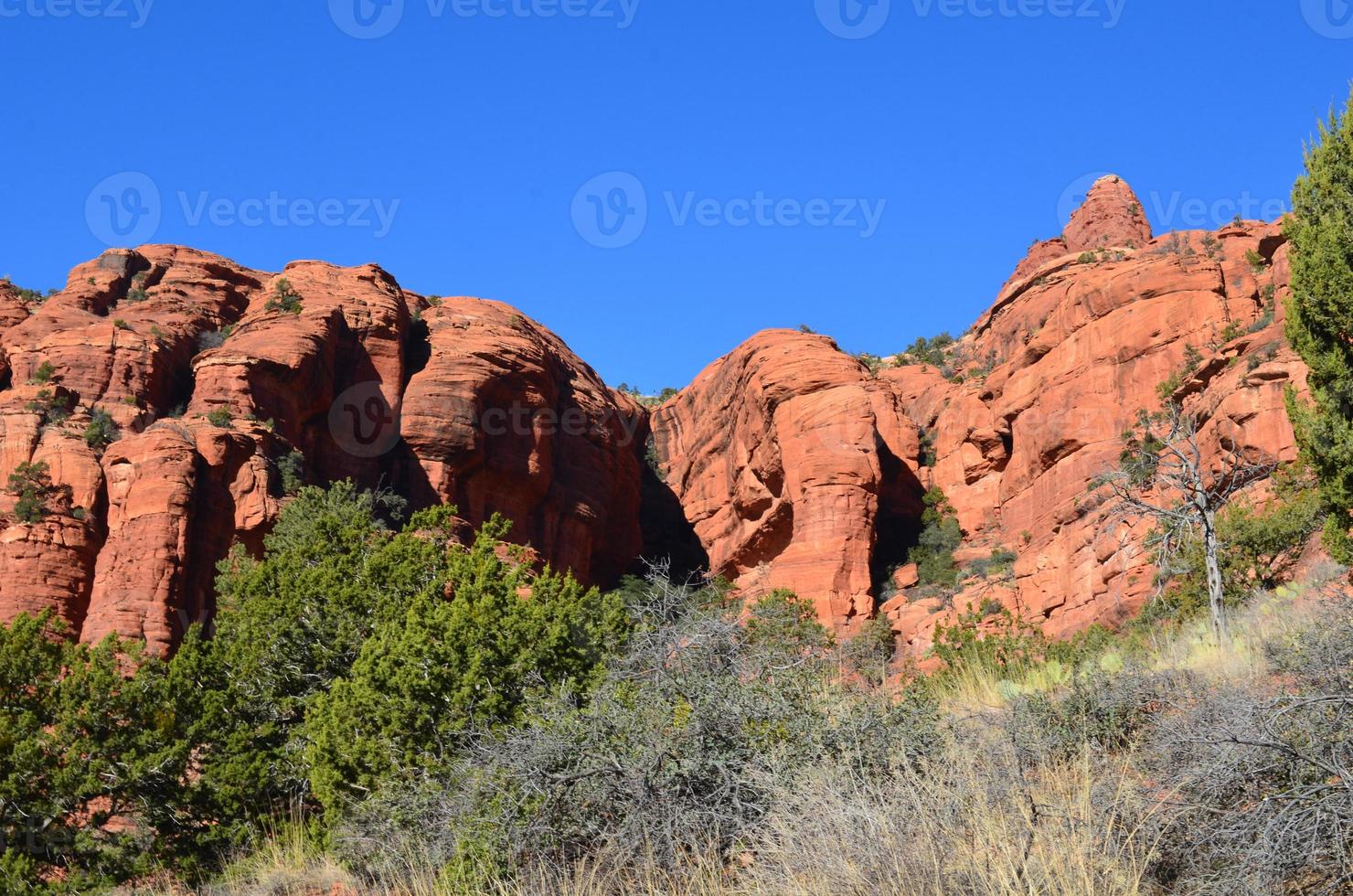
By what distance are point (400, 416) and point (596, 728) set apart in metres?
35.7

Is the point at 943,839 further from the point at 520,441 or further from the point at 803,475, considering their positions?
the point at 520,441

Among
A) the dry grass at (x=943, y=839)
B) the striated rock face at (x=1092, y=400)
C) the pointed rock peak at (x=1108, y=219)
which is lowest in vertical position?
the dry grass at (x=943, y=839)

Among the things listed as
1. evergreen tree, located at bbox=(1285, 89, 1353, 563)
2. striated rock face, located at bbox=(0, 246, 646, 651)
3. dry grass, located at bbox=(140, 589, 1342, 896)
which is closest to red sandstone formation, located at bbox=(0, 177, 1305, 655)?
striated rock face, located at bbox=(0, 246, 646, 651)

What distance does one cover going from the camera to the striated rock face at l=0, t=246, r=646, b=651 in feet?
108

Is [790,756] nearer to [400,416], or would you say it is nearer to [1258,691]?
[1258,691]

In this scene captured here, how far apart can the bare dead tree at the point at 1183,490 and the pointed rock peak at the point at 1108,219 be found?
95.9ft

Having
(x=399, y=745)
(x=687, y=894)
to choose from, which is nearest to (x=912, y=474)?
(x=399, y=745)

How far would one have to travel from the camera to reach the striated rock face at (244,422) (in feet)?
108

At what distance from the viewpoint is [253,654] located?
16859 millimetres

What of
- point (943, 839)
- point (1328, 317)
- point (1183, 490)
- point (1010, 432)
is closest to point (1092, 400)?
point (1010, 432)

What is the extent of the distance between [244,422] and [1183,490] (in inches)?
1128

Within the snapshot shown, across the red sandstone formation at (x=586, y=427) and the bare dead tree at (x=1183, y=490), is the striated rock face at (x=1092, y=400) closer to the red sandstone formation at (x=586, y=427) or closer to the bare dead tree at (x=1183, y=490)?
the red sandstone formation at (x=586, y=427)

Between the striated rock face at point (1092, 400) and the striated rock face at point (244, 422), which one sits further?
the striated rock face at point (1092, 400)

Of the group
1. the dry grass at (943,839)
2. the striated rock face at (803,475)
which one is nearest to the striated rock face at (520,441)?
the striated rock face at (803,475)
